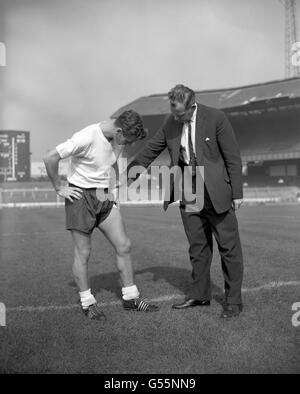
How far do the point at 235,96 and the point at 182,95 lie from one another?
5817cm

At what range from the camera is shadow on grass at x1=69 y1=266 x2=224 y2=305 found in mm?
5645

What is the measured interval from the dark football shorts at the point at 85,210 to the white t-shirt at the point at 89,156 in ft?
0.28

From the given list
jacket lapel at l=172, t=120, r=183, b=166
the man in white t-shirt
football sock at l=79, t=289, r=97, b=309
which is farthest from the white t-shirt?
football sock at l=79, t=289, r=97, b=309

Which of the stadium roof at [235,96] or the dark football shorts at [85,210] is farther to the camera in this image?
the stadium roof at [235,96]

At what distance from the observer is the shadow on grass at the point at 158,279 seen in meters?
5.64

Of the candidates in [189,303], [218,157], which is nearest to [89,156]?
[218,157]

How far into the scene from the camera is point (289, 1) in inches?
185

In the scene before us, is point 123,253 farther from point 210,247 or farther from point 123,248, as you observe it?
point 210,247

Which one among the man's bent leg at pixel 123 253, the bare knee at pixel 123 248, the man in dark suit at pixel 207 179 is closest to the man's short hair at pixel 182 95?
the man in dark suit at pixel 207 179

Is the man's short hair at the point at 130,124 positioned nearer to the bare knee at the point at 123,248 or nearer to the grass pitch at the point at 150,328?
the bare knee at the point at 123,248

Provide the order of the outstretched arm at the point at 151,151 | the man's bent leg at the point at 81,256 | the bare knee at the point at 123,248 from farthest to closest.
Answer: the outstretched arm at the point at 151,151
the bare knee at the point at 123,248
the man's bent leg at the point at 81,256

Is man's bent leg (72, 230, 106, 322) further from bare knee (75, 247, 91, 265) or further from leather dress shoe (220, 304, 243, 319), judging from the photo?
leather dress shoe (220, 304, 243, 319)
